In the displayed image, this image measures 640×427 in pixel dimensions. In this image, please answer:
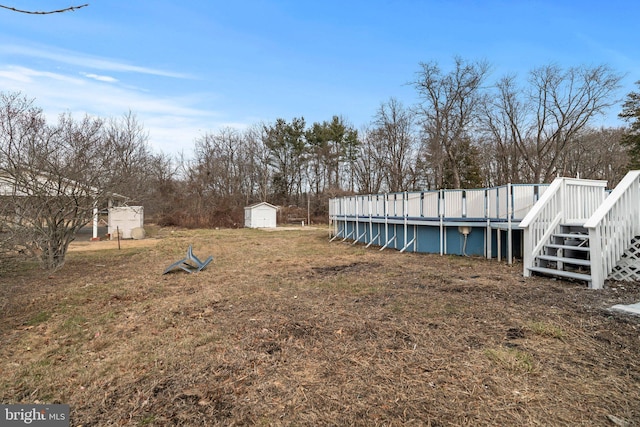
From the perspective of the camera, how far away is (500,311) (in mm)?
4051

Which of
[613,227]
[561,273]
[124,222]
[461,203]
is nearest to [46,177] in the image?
[461,203]

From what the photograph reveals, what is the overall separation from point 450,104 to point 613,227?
881 inches

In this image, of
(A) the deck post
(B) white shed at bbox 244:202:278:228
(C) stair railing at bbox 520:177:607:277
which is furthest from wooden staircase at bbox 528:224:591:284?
(B) white shed at bbox 244:202:278:228

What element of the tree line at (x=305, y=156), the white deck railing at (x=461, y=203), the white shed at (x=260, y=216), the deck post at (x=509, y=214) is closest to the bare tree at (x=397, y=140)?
the tree line at (x=305, y=156)

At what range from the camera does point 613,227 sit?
5148 millimetres

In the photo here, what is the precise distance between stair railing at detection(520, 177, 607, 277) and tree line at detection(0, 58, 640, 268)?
398 inches

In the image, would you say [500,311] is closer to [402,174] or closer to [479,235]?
[479,235]

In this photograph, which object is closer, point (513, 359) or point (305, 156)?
point (513, 359)

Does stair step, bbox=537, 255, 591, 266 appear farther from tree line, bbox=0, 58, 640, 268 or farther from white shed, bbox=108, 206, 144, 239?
white shed, bbox=108, 206, 144, 239

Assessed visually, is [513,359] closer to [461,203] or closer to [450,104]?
[461,203]

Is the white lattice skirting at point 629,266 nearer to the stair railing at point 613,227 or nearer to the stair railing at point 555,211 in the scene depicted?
the stair railing at point 613,227

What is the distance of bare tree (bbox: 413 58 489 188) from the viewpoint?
2453cm

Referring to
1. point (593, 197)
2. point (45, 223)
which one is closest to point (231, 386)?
point (593, 197)

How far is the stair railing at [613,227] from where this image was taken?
16.1 feet
